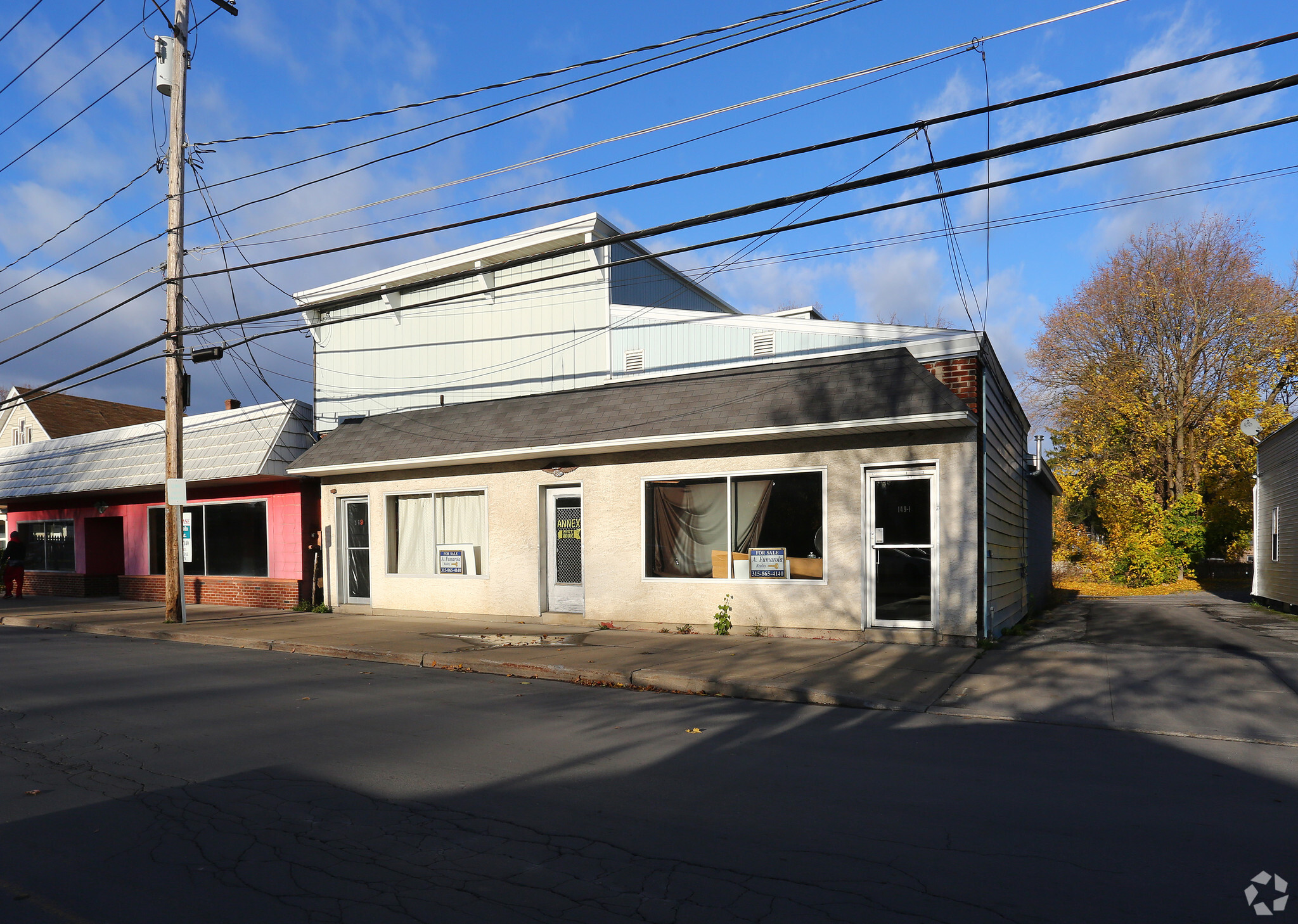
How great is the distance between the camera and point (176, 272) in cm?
1650

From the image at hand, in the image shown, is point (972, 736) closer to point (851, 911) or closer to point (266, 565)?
point (851, 911)

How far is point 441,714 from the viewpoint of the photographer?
8.34 m

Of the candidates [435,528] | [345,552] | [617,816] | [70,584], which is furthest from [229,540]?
[617,816]

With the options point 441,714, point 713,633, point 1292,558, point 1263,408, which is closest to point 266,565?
point 713,633

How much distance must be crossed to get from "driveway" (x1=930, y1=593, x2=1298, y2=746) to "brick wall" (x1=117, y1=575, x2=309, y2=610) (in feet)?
50.0

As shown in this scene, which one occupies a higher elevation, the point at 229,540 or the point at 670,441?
the point at 670,441

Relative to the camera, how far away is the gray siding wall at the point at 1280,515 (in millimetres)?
17266

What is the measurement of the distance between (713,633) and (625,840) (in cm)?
850

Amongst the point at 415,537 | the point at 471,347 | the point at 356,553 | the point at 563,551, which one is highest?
the point at 471,347

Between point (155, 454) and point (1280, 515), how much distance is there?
1043 inches

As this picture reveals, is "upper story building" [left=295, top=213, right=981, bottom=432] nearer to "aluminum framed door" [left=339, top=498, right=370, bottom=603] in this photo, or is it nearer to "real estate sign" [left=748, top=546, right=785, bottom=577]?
"aluminum framed door" [left=339, top=498, right=370, bottom=603]

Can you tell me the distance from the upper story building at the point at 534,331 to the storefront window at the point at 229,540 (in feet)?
10.00

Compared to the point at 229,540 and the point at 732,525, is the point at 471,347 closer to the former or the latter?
the point at 732,525

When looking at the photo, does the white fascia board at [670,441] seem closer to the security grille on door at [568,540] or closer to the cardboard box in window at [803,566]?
the security grille on door at [568,540]
